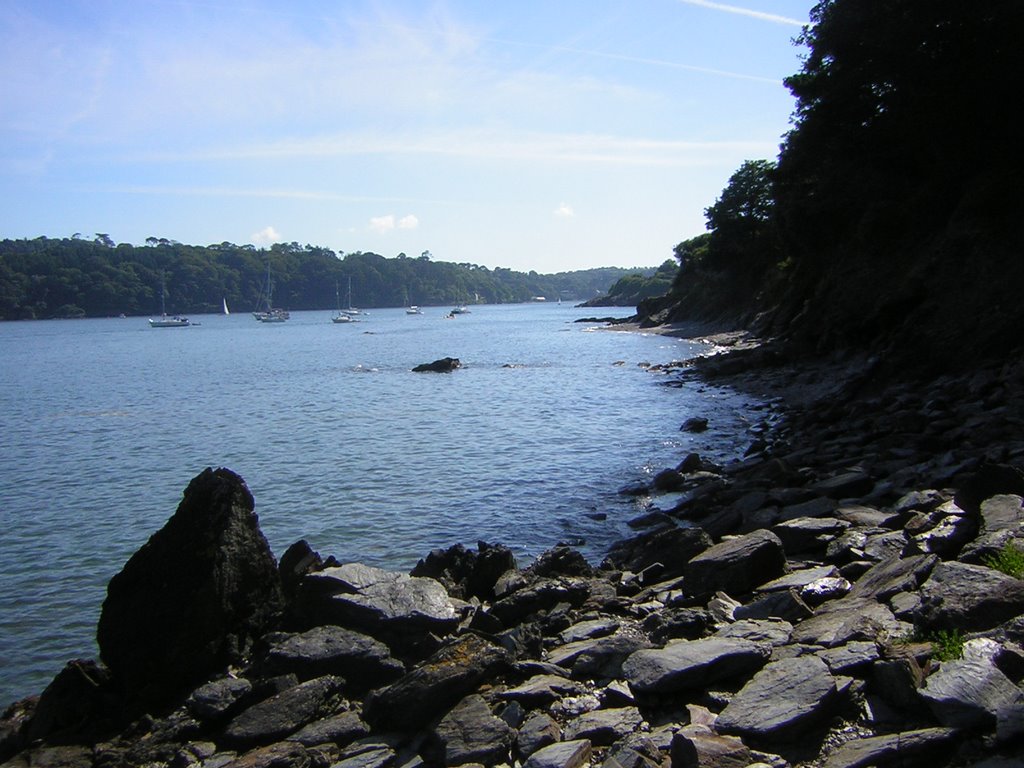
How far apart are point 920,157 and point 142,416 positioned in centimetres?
A: 3668

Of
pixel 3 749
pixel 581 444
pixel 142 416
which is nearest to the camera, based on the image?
pixel 3 749

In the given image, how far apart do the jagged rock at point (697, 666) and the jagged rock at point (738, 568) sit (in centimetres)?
255

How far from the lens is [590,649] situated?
878 cm

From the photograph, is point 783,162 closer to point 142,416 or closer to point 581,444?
point 581,444

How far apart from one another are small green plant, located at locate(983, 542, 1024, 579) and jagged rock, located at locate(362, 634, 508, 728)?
15.9 feet

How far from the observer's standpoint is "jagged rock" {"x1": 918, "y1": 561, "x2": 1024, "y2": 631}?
6.94m

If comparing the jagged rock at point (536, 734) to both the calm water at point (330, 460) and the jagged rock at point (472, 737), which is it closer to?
the jagged rock at point (472, 737)

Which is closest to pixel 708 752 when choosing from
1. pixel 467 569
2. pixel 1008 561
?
pixel 1008 561

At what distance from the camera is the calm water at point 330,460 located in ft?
53.9

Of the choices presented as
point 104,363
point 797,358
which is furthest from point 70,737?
point 104,363

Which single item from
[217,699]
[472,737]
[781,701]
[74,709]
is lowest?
[74,709]

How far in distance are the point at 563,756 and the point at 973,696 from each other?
294cm

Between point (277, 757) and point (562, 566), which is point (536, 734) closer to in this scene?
point (277, 757)

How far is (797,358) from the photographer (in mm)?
40188
